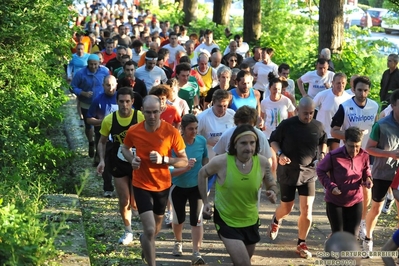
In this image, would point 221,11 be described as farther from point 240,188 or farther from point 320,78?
point 240,188

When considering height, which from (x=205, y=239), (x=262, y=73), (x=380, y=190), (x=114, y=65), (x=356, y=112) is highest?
(x=356, y=112)

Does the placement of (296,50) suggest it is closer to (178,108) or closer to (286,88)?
(286,88)

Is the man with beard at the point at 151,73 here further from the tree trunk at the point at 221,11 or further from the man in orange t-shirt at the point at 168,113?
the tree trunk at the point at 221,11

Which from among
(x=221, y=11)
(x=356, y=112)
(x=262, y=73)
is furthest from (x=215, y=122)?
(x=221, y=11)

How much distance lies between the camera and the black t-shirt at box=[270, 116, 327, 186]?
9.71 metres

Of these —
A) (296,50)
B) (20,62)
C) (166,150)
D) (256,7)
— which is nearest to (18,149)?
(20,62)

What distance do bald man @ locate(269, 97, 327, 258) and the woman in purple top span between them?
29.3 inches

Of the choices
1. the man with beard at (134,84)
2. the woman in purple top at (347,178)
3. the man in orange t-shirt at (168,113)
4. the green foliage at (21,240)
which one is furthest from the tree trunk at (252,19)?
the green foliage at (21,240)

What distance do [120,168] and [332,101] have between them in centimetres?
392

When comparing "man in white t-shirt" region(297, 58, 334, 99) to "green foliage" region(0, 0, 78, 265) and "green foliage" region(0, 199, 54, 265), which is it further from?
"green foliage" region(0, 199, 54, 265)

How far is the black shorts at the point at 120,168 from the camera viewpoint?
987 cm

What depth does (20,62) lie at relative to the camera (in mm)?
12406

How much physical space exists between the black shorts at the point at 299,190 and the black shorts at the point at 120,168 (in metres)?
1.86

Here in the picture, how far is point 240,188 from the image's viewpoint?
7781 mm
